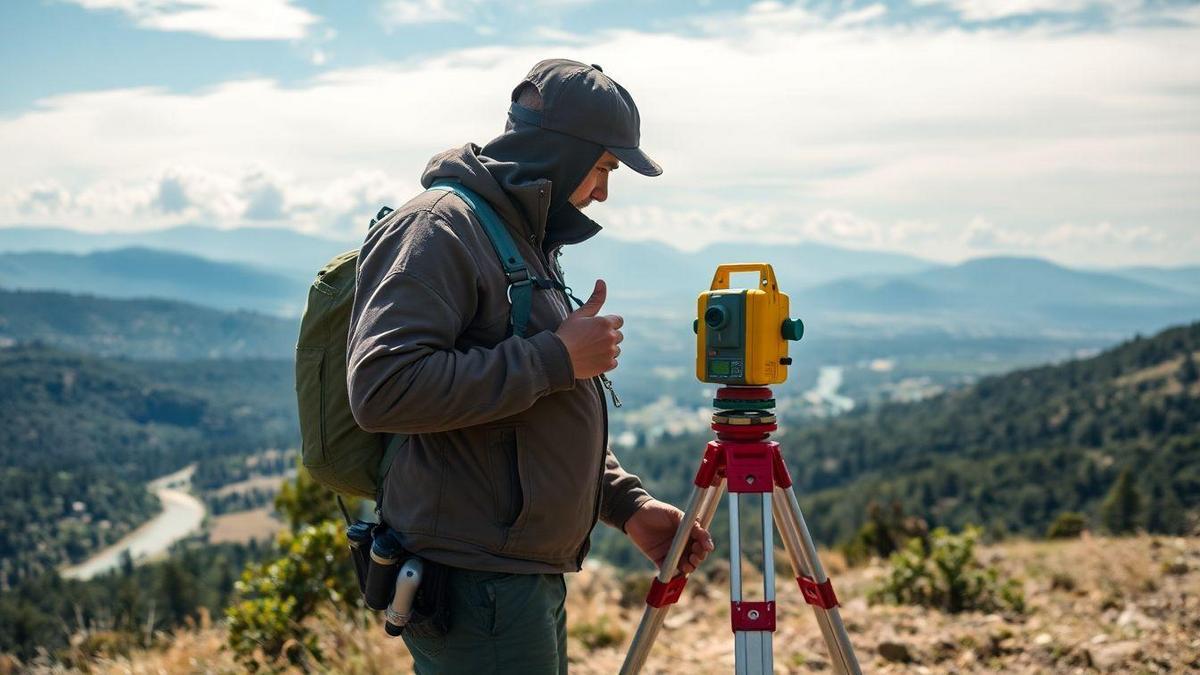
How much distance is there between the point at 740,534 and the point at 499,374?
807 mm

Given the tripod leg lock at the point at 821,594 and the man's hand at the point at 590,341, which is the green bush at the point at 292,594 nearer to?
the tripod leg lock at the point at 821,594

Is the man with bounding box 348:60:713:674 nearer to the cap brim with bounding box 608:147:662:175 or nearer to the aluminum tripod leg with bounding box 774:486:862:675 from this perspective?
the cap brim with bounding box 608:147:662:175

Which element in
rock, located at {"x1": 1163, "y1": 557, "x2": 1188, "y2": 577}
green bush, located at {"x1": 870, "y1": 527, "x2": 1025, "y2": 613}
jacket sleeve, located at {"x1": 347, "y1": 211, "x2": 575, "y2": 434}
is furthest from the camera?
rock, located at {"x1": 1163, "y1": 557, "x2": 1188, "y2": 577}

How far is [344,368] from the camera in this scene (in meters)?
2.07

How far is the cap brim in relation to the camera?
2.19 meters

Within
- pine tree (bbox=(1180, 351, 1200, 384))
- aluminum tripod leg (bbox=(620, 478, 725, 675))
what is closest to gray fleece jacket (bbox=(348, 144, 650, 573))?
aluminum tripod leg (bbox=(620, 478, 725, 675))

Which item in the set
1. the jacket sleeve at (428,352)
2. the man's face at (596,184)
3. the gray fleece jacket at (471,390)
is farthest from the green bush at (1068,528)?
the jacket sleeve at (428,352)

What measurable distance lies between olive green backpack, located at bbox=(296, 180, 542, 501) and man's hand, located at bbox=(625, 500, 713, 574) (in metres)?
0.73

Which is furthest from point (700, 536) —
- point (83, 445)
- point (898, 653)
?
point (83, 445)

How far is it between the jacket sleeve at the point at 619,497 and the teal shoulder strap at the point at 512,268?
2.17ft

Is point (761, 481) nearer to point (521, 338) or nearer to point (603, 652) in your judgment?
point (521, 338)

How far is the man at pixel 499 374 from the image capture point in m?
1.82

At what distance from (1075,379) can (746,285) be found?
88459 mm

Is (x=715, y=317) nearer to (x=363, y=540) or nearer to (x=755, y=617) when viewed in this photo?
(x=755, y=617)
